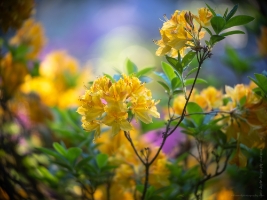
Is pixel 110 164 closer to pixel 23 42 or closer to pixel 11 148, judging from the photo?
pixel 11 148

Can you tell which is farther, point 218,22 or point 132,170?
point 132,170

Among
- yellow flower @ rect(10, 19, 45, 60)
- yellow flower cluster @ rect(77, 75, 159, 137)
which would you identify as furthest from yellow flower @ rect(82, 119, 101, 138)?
yellow flower @ rect(10, 19, 45, 60)

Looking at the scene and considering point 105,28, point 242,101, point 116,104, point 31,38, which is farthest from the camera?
point 105,28

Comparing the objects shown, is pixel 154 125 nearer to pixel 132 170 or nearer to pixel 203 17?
pixel 132 170

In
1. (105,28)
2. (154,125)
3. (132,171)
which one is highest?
(105,28)

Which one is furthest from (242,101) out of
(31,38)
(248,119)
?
(31,38)

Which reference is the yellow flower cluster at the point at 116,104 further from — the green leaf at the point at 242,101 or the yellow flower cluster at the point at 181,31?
the green leaf at the point at 242,101
